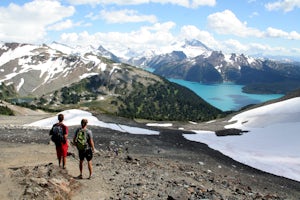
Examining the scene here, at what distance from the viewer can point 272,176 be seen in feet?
110

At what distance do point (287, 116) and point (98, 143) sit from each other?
36.9 m

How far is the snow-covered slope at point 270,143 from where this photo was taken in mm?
38219

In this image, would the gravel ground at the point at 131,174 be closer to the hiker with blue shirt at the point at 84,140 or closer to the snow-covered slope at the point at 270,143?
the hiker with blue shirt at the point at 84,140

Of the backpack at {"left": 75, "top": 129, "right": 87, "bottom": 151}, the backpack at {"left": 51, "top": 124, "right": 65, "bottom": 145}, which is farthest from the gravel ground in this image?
the backpack at {"left": 51, "top": 124, "right": 65, "bottom": 145}

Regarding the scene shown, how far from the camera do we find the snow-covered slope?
38219 mm

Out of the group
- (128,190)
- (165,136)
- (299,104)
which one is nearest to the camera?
(128,190)

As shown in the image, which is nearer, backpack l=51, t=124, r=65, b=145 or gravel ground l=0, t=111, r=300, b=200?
gravel ground l=0, t=111, r=300, b=200

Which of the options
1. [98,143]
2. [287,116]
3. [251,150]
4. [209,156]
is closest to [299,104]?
[287,116]

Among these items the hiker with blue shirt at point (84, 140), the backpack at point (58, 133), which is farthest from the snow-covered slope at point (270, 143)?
the backpack at point (58, 133)

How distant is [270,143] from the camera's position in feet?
157

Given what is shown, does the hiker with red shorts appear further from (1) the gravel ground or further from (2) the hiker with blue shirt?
(1) the gravel ground

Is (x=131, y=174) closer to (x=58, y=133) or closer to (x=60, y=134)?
(x=60, y=134)

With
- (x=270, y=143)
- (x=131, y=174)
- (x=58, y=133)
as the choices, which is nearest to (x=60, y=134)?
(x=58, y=133)

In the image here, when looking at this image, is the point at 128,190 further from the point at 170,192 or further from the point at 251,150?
the point at 251,150
